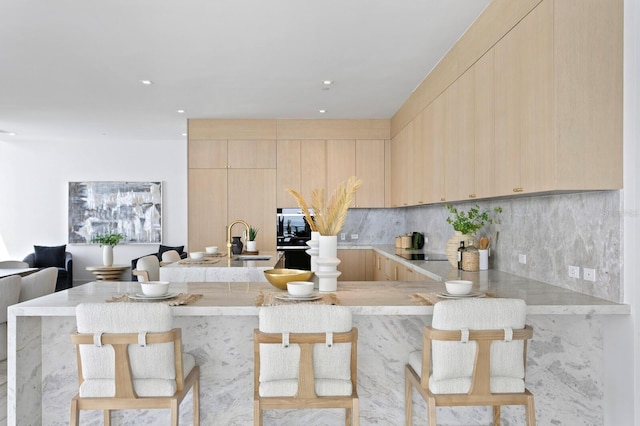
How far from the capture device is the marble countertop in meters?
2.24

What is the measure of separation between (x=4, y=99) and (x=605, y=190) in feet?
20.1

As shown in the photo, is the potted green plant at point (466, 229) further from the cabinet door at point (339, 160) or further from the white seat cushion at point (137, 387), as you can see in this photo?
the cabinet door at point (339, 160)

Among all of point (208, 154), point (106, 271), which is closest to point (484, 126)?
point (208, 154)

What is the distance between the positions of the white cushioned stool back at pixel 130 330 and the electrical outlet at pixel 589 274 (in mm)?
2139

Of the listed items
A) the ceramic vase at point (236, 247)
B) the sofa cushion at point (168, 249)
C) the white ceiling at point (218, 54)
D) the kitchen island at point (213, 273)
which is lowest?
the sofa cushion at point (168, 249)

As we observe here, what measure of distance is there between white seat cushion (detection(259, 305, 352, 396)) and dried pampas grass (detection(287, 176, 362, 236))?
29.3 inches

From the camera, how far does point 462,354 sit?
1969mm

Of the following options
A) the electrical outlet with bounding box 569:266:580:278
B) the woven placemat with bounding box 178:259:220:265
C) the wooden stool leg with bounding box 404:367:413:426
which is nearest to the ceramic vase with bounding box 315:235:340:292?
the wooden stool leg with bounding box 404:367:413:426

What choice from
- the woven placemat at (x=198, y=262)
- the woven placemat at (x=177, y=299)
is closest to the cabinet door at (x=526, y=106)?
the woven placemat at (x=177, y=299)

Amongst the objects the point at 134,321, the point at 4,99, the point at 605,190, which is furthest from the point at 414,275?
the point at 4,99

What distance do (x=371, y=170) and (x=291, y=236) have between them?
1516mm

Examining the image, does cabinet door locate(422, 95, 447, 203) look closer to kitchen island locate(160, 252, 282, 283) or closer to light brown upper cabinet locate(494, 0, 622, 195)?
kitchen island locate(160, 252, 282, 283)

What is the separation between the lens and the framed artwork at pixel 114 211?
336 inches

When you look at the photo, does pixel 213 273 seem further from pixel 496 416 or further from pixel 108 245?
pixel 108 245
